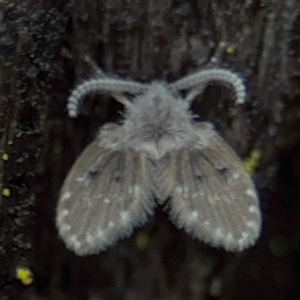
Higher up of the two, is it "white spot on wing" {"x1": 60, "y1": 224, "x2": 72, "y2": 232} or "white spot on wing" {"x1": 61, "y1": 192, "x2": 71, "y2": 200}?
"white spot on wing" {"x1": 61, "y1": 192, "x2": 71, "y2": 200}

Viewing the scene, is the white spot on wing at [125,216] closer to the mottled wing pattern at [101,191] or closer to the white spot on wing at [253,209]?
the mottled wing pattern at [101,191]

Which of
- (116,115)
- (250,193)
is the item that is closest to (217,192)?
(250,193)

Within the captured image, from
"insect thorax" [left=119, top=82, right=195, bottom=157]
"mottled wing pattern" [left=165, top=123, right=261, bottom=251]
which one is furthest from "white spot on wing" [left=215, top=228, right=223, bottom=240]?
"insect thorax" [left=119, top=82, right=195, bottom=157]

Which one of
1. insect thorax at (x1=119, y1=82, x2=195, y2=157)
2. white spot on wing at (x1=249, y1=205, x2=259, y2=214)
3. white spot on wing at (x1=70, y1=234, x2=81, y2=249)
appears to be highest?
insect thorax at (x1=119, y1=82, x2=195, y2=157)

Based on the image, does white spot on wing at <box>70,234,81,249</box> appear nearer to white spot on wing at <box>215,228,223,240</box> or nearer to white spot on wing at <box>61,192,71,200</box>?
white spot on wing at <box>61,192,71,200</box>

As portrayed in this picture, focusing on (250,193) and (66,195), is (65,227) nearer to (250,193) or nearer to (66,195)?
(66,195)

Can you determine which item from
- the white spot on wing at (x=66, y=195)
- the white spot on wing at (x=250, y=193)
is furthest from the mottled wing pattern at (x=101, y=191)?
the white spot on wing at (x=250, y=193)
